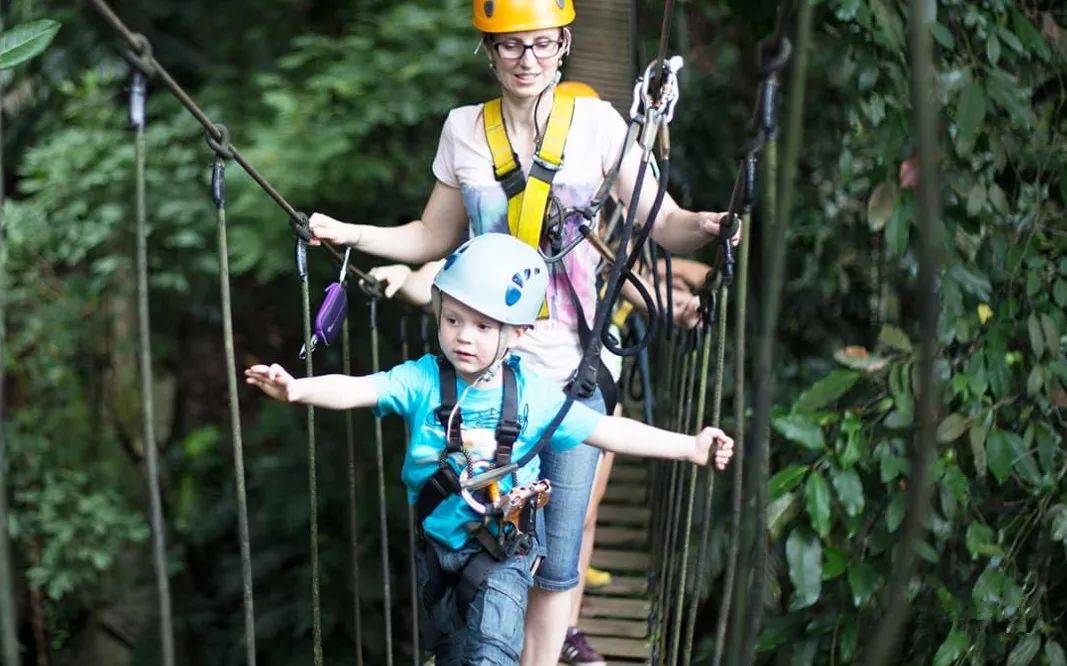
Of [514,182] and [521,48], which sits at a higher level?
[521,48]

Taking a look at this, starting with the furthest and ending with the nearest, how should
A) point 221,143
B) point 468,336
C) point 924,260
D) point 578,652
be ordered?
point 578,652, point 468,336, point 221,143, point 924,260

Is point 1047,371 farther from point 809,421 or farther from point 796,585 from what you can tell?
point 796,585

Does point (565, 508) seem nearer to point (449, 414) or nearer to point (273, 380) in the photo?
point (449, 414)

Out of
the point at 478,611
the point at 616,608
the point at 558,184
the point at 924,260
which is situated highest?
the point at 924,260

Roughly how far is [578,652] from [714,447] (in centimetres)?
81

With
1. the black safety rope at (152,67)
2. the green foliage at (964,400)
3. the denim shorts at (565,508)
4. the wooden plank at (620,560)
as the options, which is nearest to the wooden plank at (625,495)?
the wooden plank at (620,560)

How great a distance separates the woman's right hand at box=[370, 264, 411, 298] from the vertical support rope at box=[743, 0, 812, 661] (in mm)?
1017

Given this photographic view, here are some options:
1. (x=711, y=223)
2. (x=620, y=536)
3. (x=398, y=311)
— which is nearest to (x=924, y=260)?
(x=711, y=223)

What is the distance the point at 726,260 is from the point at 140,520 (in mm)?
3731

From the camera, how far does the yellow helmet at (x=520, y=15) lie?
1.73 metres

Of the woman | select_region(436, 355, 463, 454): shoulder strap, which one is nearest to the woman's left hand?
the woman

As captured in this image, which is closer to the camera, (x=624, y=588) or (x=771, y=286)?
(x=771, y=286)

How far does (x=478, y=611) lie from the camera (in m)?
1.64

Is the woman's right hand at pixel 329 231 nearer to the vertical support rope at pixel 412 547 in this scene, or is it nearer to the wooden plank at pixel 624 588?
the vertical support rope at pixel 412 547
